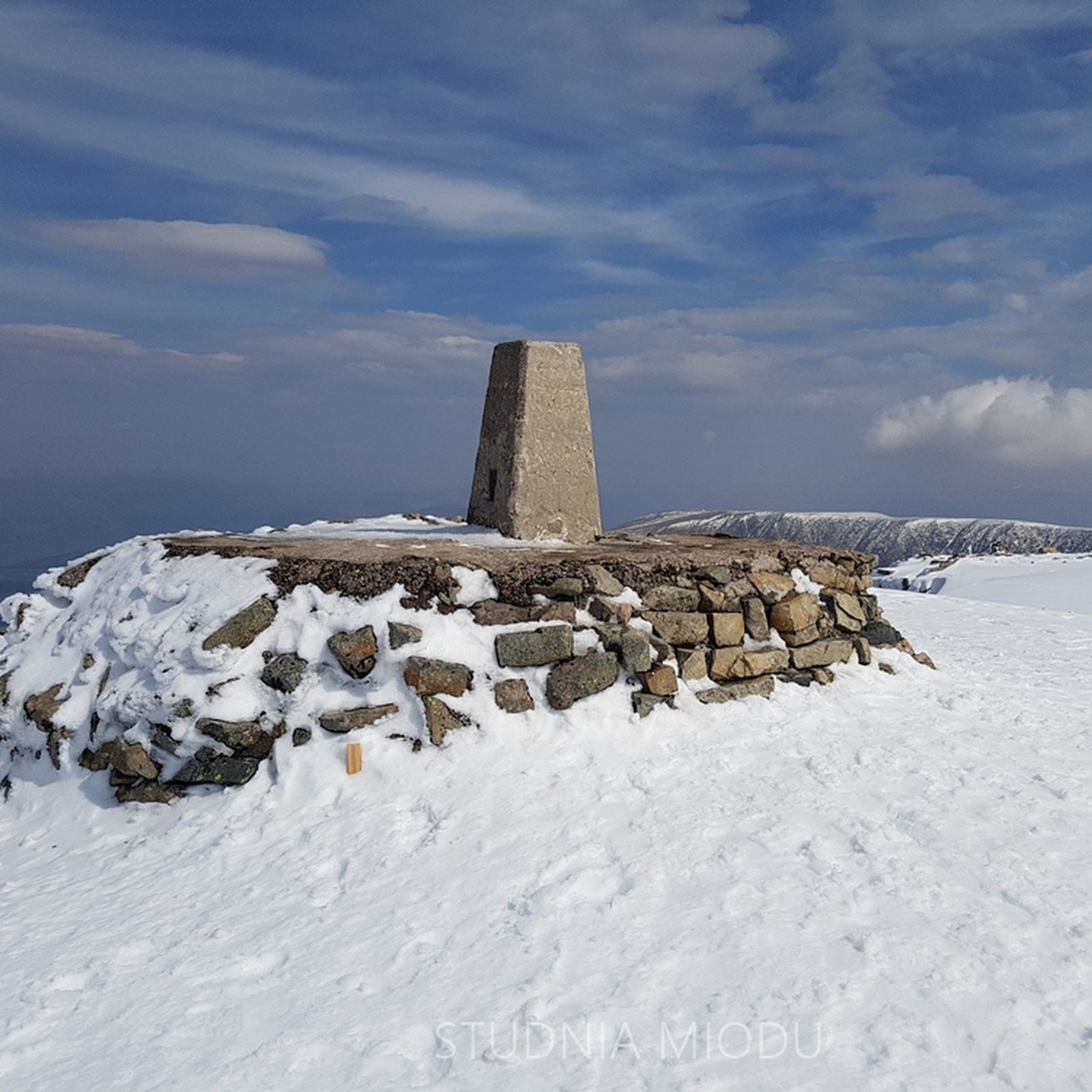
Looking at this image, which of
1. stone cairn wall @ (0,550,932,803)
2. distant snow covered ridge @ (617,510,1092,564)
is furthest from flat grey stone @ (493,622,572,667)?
distant snow covered ridge @ (617,510,1092,564)

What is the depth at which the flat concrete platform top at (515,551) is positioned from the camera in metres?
8.93

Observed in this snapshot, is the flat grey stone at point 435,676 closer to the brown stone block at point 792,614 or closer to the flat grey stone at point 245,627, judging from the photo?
the flat grey stone at point 245,627

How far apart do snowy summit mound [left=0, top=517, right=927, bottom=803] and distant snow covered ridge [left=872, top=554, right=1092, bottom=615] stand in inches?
533

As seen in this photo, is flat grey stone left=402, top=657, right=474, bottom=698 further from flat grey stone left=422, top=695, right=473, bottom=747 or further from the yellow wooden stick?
the yellow wooden stick

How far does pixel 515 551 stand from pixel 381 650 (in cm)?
238

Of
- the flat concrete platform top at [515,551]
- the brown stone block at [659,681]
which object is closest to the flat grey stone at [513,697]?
the brown stone block at [659,681]

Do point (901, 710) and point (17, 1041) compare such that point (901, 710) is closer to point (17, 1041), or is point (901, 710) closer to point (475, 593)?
point (475, 593)

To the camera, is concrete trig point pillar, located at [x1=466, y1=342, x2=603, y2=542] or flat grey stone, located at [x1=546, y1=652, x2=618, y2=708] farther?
concrete trig point pillar, located at [x1=466, y1=342, x2=603, y2=542]

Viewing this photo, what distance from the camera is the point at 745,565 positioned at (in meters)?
→ 9.59

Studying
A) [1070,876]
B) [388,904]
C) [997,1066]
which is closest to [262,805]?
[388,904]

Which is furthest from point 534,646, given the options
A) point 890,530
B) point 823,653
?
point 890,530

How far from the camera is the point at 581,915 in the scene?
5383mm

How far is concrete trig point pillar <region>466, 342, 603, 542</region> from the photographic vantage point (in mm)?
11023

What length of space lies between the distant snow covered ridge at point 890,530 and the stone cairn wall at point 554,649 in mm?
33834
